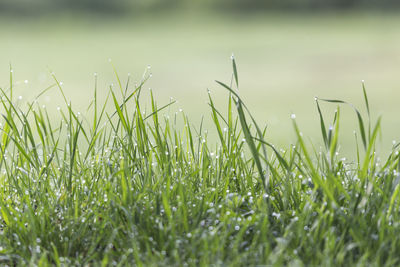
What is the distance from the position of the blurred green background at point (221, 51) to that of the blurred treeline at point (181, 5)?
0.08 ft

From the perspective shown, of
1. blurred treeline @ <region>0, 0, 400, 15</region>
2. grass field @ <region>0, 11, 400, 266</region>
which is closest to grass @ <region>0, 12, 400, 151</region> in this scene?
blurred treeline @ <region>0, 0, 400, 15</region>

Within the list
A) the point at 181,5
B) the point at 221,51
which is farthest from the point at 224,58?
the point at 181,5

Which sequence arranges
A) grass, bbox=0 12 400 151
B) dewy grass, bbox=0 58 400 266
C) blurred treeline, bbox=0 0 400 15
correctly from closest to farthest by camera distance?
dewy grass, bbox=0 58 400 266
grass, bbox=0 12 400 151
blurred treeline, bbox=0 0 400 15

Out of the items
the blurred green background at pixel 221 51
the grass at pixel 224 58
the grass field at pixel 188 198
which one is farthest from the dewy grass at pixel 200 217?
the grass at pixel 224 58

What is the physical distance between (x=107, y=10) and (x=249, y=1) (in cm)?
342

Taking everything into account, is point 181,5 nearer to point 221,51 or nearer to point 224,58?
point 221,51

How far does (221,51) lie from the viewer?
11812 mm

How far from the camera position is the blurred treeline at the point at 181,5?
16.1 metres

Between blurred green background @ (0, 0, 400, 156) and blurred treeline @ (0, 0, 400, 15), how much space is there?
0.02 metres

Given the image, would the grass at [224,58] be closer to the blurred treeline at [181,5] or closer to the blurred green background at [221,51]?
the blurred green background at [221,51]

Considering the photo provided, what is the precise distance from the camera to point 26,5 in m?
16.1

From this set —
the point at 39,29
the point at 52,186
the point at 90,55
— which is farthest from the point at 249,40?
the point at 52,186

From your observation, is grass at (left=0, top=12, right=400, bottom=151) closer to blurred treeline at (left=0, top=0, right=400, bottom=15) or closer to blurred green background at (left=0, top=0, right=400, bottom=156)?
blurred green background at (left=0, top=0, right=400, bottom=156)

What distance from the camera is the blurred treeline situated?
16141mm
